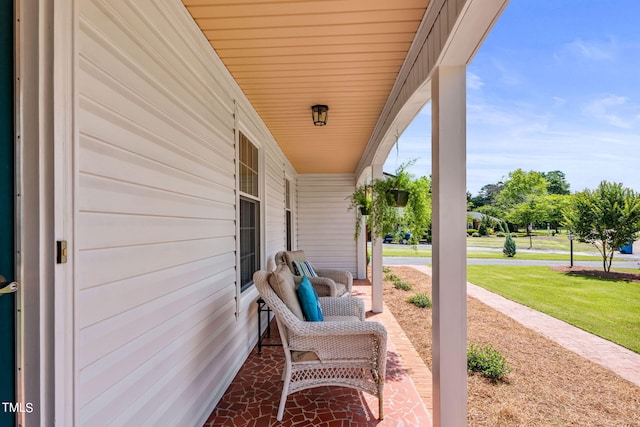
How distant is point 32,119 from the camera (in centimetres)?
89

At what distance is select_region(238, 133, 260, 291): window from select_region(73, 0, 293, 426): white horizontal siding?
2.38ft

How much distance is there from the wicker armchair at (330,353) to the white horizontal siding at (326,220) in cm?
561

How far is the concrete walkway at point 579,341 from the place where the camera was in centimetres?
306

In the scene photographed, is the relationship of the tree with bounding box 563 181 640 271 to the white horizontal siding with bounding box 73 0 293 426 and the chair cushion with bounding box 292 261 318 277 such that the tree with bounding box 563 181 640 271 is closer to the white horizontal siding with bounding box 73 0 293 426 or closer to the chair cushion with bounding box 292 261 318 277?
the chair cushion with bounding box 292 261 318 277

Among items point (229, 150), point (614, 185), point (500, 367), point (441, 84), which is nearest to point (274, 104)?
point (229, 150)

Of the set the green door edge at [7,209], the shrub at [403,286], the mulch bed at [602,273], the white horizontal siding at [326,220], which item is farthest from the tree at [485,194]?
the green door edge at [7,209]

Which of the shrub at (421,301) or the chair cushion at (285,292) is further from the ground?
the chair cushion at (285,292)

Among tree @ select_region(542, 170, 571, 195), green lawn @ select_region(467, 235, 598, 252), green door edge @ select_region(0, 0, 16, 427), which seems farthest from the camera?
tree @ select_region(542, 170, 571, 195)

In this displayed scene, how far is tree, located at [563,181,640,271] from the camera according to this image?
5.62 metres

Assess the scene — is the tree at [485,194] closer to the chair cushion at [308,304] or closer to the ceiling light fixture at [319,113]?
the ceiling light fixture at [319,113]

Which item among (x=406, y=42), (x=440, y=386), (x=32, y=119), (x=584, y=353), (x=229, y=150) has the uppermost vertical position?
(x=406, y=42)

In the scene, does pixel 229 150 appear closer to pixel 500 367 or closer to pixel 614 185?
pixel 500 367

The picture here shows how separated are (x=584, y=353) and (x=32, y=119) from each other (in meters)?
4.85

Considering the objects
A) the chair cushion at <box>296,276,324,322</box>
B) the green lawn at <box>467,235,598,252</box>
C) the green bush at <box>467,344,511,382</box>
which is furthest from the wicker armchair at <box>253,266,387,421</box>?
the green lawn at <box>467,235,598,252</box>
